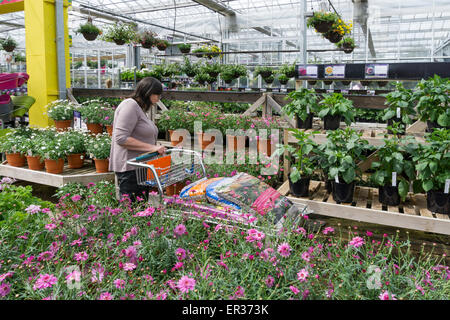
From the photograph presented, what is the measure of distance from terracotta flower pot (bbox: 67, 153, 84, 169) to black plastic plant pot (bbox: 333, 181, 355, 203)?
2.85 metres

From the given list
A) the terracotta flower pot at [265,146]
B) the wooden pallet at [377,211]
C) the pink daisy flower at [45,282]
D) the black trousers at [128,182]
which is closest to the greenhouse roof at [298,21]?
the terracotta flower pot at [265,146]

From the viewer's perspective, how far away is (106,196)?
339cm

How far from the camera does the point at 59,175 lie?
3965mm

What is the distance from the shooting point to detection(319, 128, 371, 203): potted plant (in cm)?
257

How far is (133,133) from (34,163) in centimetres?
197

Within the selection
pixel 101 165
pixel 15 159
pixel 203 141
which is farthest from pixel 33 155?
pixel 203 141

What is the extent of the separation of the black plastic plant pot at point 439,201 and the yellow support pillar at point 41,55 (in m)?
5.07

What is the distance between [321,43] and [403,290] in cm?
1720

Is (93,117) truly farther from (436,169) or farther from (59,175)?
(436,169)

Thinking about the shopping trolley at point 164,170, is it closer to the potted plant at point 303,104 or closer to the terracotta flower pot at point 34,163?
the potted plant at point 303,104

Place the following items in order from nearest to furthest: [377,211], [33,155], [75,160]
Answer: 1. [377,211]
2. [33,155]
3. [75,160]

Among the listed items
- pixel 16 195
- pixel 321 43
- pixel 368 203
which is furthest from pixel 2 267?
pixel 321 43

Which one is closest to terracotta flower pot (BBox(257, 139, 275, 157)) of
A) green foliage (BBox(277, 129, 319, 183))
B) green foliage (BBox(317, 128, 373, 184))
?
green foliage (BBox(277, 129, 319, 183))

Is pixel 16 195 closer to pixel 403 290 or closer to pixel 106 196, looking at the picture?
pixel 106 196
